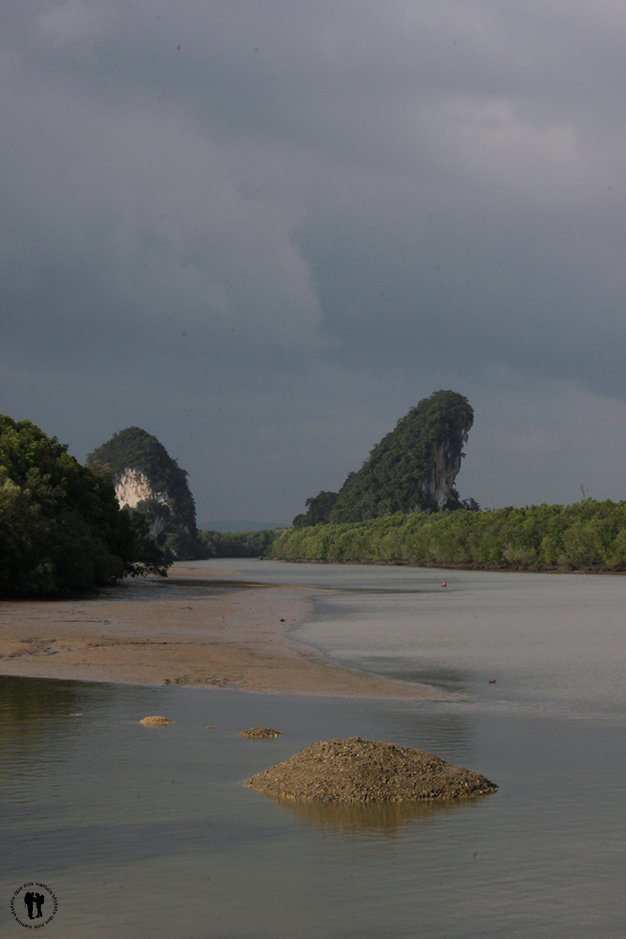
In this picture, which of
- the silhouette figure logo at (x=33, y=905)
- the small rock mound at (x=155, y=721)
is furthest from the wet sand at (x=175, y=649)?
the silhouette figure logo at (x=33, y=905)

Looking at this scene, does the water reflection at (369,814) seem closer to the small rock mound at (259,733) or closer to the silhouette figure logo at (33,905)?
the silhouette figure logo at (33,905)

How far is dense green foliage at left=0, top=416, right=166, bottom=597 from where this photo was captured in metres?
42.2

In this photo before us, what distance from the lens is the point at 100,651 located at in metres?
23.3

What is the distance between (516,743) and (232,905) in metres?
6.73

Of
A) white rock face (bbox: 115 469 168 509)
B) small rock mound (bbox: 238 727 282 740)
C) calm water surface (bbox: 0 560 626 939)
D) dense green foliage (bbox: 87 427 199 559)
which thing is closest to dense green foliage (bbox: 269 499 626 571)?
dense green foliage (bbox: 87 427 199 559)

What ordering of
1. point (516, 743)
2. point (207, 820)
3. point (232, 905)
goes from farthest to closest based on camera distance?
point (516, 743), point (207, 820), point (232, 905)

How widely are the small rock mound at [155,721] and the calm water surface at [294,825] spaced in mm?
194

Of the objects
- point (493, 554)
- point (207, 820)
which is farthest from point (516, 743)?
point (493, 554)

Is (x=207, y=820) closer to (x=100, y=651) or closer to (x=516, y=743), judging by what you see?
(x=516, y=743)

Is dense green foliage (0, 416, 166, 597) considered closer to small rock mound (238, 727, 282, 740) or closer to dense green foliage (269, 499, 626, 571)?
small rock mound (238, 727, 282, 740)

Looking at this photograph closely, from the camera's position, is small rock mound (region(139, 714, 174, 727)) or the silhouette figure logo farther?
small rock mound (region(139, 714, 174, 727))

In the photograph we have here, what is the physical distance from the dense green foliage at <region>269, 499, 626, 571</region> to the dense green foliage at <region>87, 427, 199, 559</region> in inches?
1774

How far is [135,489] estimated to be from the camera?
19375 centimetres

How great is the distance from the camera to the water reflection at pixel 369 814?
8953 millimetres
